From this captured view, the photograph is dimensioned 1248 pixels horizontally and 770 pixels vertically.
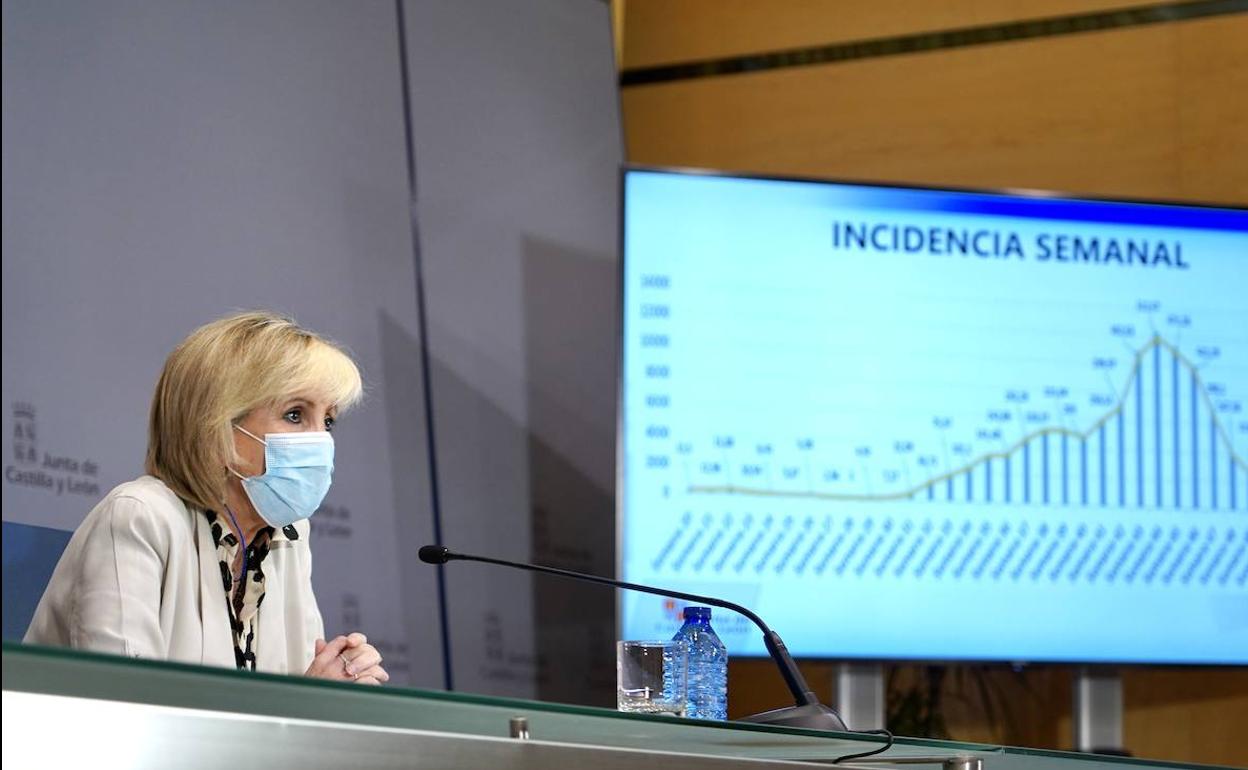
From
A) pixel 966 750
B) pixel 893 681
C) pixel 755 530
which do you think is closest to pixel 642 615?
pixel 755 530

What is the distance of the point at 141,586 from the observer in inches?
79.9

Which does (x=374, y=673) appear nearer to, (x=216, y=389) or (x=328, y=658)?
(x=328, y=658)

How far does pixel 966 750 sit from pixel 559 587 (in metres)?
2.81

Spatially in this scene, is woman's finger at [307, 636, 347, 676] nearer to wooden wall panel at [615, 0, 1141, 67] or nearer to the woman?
the woman

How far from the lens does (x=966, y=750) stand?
1.33 m

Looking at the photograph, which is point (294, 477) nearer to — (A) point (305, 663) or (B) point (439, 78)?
(A) point (305, 663)

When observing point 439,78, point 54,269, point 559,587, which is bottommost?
point 559,587

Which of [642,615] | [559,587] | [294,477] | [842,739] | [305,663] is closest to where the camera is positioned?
[842,739]

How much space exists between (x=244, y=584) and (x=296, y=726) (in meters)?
1.32

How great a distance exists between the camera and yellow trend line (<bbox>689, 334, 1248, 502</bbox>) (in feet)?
12.3

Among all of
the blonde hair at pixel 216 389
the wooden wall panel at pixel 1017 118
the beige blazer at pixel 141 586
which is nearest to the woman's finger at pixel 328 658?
the beige blazer at pixel 141 586

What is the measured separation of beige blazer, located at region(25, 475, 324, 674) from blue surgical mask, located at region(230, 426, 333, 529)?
0.09 metres

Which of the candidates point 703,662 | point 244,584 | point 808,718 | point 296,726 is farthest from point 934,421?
point 296,726

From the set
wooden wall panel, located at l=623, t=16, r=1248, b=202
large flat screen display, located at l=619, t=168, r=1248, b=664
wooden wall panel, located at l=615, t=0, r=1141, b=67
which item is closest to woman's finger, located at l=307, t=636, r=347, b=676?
large flat screen display, located at l=619, t=168, r=1248, b=664
